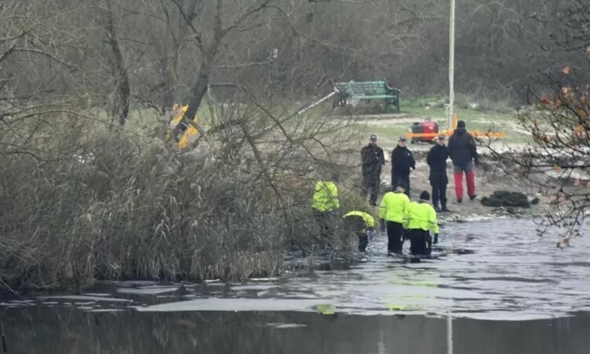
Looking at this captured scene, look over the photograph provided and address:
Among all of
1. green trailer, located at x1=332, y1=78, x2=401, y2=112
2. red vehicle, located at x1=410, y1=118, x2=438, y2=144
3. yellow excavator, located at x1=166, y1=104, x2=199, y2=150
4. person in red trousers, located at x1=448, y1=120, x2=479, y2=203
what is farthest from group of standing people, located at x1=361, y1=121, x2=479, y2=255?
green trailer, located at x1=332, y1=78, x2=401, y2=112

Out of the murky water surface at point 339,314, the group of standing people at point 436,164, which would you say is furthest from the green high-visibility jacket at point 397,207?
the group of standing people at point 436,164

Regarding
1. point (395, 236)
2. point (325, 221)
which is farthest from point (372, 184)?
point (325, 221)

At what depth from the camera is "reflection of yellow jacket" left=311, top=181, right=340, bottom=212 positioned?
24.5 meters

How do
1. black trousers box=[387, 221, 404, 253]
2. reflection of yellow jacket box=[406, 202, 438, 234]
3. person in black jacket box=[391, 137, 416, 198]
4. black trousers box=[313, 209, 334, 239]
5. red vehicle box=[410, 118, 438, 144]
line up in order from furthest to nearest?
red vehicle box=[410, 118, 438, 144] → person in black jacket box=[391, 137, 416, 198] → black trousers box=[387, 221, 404, 253] → reflection of yellow jacket box=[406, 202, 438, 234] → black trousers box=[313, 209, 334, 239]

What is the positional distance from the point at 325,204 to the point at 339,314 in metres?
6.16

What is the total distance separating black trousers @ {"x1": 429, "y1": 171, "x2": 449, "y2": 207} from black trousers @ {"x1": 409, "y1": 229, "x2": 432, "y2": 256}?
792cm

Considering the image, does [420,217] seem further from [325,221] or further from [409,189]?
[409,189]

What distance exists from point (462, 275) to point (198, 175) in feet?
16.6

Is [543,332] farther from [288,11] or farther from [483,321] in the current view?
[288,11]

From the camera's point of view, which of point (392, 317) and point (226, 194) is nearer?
point (392, 317)

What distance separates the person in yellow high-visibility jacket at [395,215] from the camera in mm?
25375

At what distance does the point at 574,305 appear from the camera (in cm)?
1952

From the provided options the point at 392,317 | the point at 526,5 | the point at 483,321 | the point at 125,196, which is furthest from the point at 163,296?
the point at 526,5

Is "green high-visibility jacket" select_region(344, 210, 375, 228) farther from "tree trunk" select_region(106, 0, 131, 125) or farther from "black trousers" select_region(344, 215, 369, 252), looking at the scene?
"tree trunk" select_region(106, 0, 131, 125)
